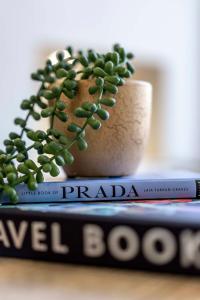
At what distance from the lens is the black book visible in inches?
12.9

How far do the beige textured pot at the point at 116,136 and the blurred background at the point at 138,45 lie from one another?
603 millimetres

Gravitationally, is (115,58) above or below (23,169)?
above

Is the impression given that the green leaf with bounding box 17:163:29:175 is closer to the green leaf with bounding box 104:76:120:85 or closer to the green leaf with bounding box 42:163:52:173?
the green leaf with bounding box 42:163:52:173

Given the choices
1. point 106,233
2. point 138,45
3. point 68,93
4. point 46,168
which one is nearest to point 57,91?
point 68,93

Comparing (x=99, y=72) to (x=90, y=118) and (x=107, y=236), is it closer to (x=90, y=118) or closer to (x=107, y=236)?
(x=90, y=118)

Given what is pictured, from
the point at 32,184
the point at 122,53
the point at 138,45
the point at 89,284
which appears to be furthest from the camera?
the point at 138,45

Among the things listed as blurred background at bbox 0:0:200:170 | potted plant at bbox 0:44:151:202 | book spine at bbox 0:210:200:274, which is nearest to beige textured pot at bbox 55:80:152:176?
potted plant at bbox 0:44:151:202

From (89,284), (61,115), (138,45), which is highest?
(138,45)

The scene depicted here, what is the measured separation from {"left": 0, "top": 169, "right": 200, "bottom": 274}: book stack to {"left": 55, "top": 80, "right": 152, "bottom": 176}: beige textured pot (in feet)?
0.46

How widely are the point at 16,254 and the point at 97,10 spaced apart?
1509 millimetres

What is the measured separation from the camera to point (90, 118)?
1.55ft

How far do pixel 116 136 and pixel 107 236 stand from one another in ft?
0.81

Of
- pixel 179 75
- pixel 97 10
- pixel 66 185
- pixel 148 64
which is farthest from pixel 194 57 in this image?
pixel 66 185

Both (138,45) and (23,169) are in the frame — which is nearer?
(23,169)
